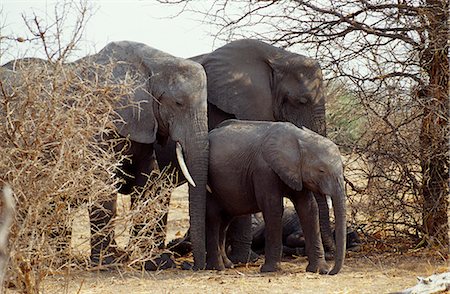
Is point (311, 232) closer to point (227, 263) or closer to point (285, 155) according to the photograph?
point (285, 155)

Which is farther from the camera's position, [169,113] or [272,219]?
[169,113]

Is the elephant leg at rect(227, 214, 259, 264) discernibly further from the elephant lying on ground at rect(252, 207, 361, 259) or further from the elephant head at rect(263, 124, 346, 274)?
the elephant head at rect(263, 124, 346, 274)

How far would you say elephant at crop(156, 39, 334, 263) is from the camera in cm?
859

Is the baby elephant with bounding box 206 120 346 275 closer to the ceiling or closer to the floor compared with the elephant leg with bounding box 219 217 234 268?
closer to the ceiling

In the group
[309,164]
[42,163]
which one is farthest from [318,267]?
[42,163]

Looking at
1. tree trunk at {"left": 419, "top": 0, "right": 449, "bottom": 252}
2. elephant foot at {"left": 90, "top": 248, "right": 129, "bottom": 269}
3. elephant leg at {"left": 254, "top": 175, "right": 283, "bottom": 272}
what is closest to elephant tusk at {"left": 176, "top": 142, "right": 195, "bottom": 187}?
elephant leg at {"left": 254, "top": 175, "right": 283, "bottom": 272}

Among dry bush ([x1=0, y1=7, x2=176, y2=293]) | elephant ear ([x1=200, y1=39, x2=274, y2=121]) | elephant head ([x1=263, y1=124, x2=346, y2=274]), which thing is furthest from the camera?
elephant ear ([x1=200, y1=39, x2=274, y2=121])

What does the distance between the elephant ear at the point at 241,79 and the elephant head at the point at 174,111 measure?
110cm

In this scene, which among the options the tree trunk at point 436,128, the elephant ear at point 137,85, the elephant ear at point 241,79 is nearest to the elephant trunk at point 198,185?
the elephant ear at point 137,85

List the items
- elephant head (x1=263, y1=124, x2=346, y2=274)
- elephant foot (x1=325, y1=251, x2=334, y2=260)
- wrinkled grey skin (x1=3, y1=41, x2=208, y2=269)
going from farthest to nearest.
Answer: elephant foot (x1=325, y1=251, x2=334, y2=260) → wrinkled grey skin (x1=3, y1=41, x2=208, y2=269) → elephant head (x1=263, y1=124, x2=346, y2=274)

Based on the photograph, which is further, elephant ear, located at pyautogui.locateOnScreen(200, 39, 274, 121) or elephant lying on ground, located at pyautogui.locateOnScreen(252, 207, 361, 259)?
elephant ear, located at pyautogui.locateOnScreen(200, 39, 274, 121)

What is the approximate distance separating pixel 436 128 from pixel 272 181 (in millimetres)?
1376

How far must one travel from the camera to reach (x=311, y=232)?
22.7 ft

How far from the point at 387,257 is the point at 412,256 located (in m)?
0.20
